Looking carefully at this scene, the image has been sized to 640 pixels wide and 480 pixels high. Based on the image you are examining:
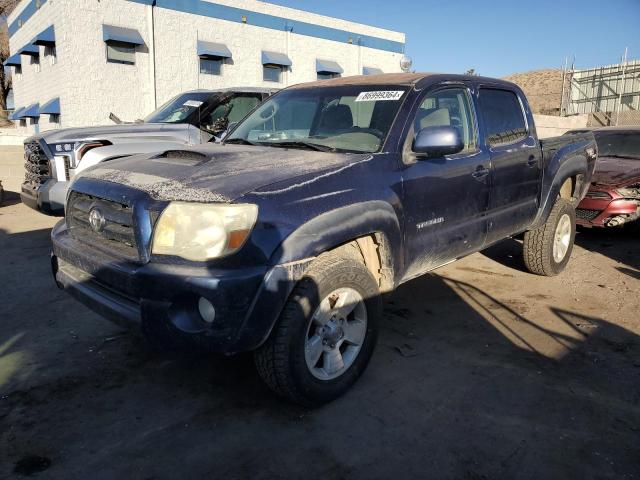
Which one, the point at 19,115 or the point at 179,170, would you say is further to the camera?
the point at 19,115

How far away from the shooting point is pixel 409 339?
13.0ft

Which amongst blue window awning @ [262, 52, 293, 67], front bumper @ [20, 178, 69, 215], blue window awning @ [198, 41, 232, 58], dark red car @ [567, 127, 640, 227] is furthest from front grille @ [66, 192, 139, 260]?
blue window awning @ [262, 52, 293, 67]

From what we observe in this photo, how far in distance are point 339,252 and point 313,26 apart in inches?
944

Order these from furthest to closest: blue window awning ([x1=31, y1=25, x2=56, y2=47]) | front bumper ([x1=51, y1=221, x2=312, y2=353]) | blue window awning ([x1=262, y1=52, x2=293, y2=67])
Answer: blue window awning ([x1=262, y1=52, x2=293, y2=67]) → blue window awning ([x1=31, y1=25, x2=56, y2=47]) → front bumper ([x1=51, y1=221, x2=312, y2=353])

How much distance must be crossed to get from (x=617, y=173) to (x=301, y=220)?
20.6 ft

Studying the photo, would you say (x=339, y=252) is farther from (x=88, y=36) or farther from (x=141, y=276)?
(x=88, y=36)

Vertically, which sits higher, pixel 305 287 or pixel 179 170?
pixel 179 170

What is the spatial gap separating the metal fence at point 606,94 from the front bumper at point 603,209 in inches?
628

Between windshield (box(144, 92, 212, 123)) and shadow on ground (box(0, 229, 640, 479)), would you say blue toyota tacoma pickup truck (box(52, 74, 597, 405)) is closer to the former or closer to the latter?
shadow on ground (box(0, 229, 640, 479))

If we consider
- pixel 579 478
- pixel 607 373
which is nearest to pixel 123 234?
pixel 579 478

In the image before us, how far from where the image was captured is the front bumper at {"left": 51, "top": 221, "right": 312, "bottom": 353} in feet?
8.09

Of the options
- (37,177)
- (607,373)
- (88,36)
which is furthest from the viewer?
(88,36)

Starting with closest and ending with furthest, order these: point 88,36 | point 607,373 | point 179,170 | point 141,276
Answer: point 141,276
point 179,170
point 607,373
point 88,36

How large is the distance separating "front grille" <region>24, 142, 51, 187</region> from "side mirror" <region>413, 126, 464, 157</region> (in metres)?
4.68
